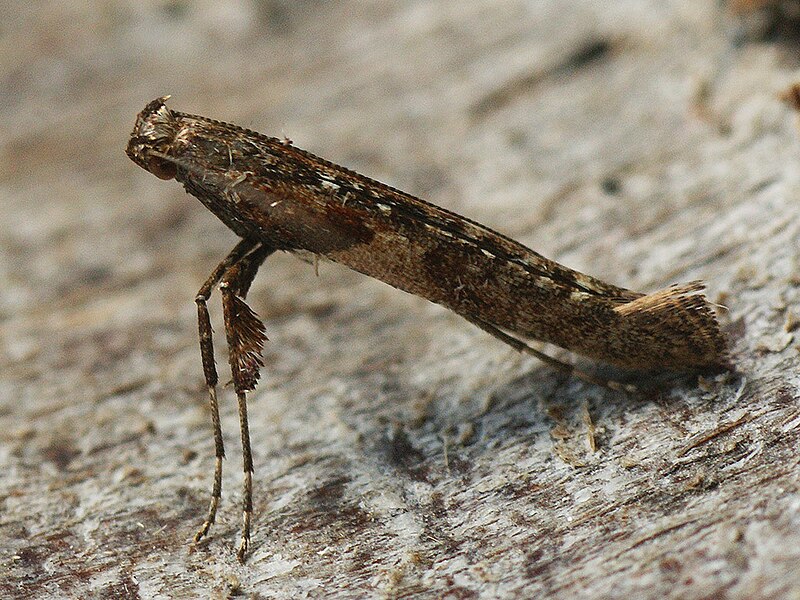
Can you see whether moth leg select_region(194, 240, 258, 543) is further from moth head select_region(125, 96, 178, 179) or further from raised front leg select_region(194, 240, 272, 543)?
moth head select_region(125, 96, 178, 179)

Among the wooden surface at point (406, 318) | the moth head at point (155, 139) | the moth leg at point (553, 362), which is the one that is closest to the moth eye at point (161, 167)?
the moth head at point (155, 139)

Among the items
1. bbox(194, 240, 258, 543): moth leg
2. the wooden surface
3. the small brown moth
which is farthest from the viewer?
bbox(194, 240, 258, 543): moth leg

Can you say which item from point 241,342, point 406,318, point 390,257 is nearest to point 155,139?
point 241,342

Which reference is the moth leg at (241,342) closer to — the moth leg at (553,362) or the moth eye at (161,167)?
the moth eye at (161,167)

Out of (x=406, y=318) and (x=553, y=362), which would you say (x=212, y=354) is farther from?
(x=553, y=362)

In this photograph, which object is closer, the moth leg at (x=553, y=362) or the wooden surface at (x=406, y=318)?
the wooden surface at (x=406, y=318)

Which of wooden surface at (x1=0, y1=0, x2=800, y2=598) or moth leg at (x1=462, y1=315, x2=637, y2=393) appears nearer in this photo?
wooden surface at (x1=0, y1=0, x2=800, y2=598)

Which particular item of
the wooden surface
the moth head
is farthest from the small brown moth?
the wooden surface
